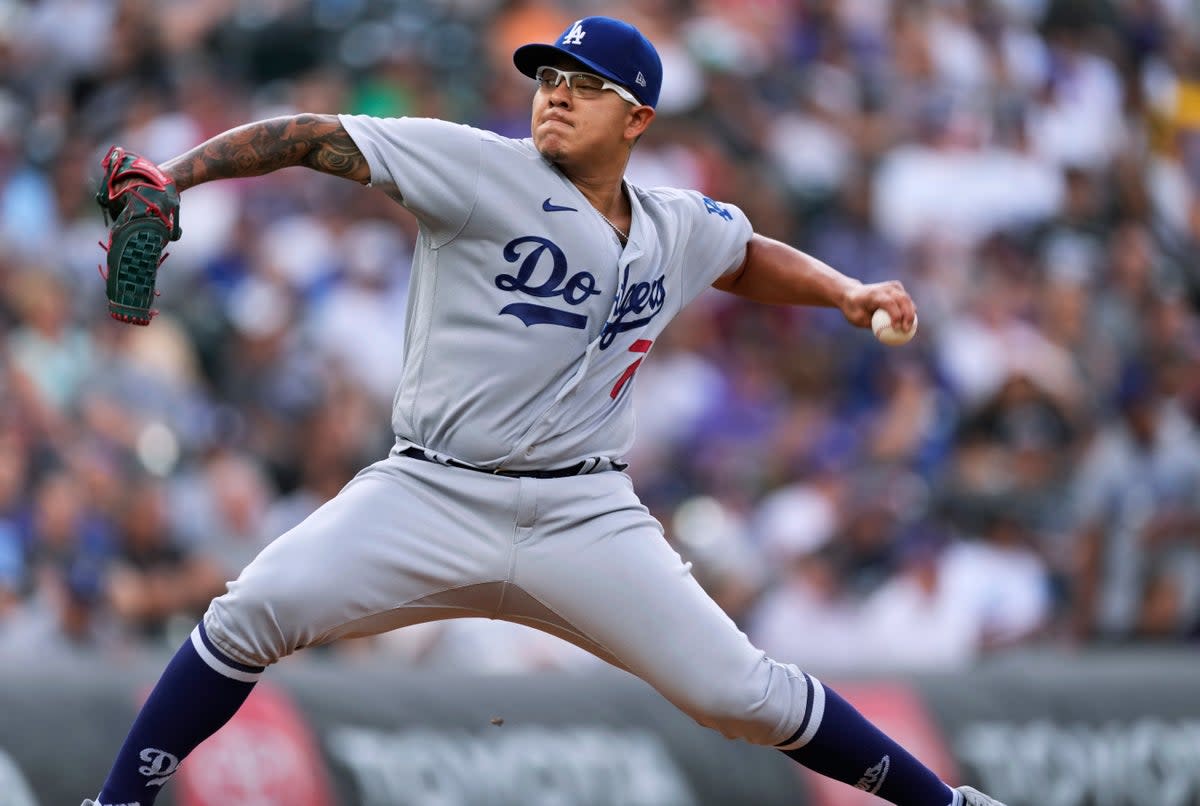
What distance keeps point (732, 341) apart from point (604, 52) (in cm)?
658

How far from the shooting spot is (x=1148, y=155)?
14578 mm

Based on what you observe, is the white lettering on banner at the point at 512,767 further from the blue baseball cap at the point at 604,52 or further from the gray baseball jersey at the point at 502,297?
the blue baseball cap at the point at 604,52

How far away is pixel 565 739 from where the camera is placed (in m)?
7.54

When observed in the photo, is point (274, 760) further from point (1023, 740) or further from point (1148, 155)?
point (1148, 155)

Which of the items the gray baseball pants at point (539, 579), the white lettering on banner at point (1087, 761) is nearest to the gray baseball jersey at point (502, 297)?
the gray baseball pants at point (539, 579)

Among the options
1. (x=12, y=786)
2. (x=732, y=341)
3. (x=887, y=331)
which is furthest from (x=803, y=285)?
(x=732, y=341)

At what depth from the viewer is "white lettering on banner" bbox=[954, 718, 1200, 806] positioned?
8.59 metres

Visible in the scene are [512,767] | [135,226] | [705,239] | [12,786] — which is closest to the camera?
[135,226]

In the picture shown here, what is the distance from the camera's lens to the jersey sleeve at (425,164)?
181 inches

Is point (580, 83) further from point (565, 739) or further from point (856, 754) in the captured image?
point (565, 739)

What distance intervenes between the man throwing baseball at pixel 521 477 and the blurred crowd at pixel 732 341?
308 centimetres

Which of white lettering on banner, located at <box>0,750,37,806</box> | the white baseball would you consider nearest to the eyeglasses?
the white baseball

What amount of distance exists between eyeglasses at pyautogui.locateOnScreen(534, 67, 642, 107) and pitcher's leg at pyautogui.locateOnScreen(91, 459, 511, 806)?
1026mm

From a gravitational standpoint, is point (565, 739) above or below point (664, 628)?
below
